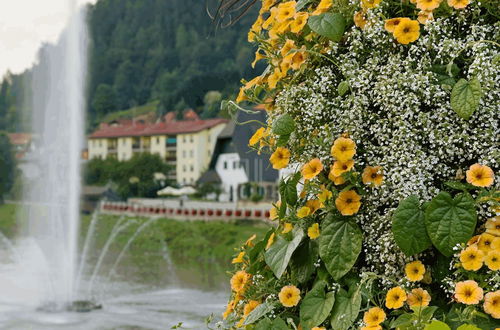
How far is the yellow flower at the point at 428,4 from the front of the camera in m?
0.96

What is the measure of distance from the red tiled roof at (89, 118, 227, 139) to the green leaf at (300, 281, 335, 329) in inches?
1321

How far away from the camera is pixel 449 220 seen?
0.91 meters

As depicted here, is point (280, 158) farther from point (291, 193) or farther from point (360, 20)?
point (360, 20)

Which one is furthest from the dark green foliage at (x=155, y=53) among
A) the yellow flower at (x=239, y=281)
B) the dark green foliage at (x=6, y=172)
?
the yellow flower at (x=239, y=281)

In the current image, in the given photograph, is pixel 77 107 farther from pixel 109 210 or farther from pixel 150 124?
pixel 150 124

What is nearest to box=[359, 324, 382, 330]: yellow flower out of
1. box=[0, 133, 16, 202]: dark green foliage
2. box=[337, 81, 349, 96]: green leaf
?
box=[337, 81, 349, 96]: green leaf

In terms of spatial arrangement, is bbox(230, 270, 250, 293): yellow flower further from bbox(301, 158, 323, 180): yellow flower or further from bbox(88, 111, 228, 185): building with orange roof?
bbox(88, 111, 228, 185): building with orange roof

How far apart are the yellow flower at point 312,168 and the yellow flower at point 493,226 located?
0.24 m

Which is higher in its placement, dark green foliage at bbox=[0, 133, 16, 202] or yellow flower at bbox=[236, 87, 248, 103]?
yellow flower at bbox=[236, 87, 248, 103]

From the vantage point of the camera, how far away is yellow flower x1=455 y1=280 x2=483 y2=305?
34.9 inches

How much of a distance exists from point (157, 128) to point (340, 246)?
3870 centimetres

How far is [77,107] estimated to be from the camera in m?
11.7

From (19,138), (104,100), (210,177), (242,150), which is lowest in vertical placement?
(210,177)

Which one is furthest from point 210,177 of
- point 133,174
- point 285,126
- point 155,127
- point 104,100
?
point 285,126
